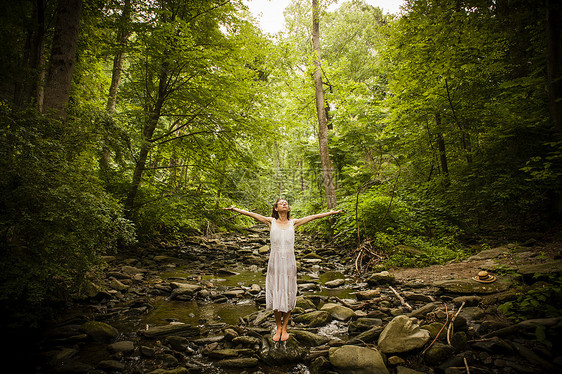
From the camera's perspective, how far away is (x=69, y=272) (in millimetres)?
4242

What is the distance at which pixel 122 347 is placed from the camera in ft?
12.2

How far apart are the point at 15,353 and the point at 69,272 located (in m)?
1.20

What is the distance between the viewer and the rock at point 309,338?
13.0ft

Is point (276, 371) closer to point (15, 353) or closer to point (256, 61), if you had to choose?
point (15, 353)

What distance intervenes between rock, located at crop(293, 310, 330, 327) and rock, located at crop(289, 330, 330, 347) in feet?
1.60

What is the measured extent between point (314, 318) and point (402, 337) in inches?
66.2

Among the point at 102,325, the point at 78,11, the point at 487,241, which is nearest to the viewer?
the point at 102,325

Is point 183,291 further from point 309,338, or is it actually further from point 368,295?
point 368,295

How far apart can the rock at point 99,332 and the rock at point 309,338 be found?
303 centimetres

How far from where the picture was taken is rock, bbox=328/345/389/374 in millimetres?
3116

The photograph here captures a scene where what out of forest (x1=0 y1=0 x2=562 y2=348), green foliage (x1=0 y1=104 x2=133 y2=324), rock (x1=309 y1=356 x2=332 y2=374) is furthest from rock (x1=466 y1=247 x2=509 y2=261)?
green foliage (x1=0 y1=104 x2=133 y2=324)

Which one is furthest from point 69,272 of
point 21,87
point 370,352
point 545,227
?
point 545,227

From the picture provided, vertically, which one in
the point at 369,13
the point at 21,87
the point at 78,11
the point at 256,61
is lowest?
the point at 21,87

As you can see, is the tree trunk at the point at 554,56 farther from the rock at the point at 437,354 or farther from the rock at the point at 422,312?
the rock at the point at 437,354
